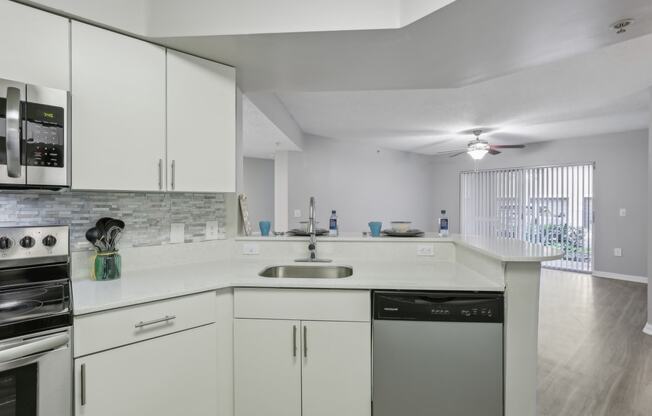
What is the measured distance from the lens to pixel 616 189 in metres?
5.40

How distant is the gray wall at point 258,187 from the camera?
6656 mm

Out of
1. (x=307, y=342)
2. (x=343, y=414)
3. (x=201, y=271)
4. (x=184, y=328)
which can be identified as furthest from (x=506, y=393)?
(x=201, y=271)

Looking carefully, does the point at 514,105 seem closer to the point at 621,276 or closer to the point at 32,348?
the point at 621,276

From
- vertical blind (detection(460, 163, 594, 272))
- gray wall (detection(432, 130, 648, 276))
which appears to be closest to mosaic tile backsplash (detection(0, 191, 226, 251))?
vertical blind (detection(460, 163, 594, 272))

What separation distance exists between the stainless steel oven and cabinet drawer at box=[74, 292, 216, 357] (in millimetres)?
57

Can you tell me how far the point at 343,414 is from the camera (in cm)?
158

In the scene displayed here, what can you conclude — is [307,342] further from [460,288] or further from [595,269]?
[595,269]

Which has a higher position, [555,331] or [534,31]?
[534,31]

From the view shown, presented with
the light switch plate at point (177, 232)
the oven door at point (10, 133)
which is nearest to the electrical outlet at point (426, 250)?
the light switch plate at point (177, 232)

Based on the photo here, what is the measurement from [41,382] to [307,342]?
3.33ft

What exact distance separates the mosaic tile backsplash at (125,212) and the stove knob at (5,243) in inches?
9.2

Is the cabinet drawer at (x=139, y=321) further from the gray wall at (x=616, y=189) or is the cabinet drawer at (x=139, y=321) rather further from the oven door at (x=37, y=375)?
the gray wall at (x=616, y=189)

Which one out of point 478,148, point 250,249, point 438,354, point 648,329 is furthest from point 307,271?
point 478,148

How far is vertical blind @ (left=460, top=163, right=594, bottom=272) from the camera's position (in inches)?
230
